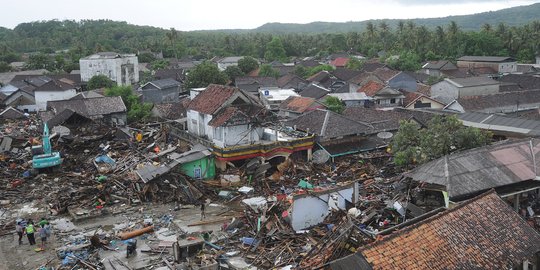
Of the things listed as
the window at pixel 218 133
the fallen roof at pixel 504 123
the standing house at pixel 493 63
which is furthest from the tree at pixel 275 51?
the window at pixel 218 133

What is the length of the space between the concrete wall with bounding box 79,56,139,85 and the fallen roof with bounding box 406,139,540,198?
5492 centimetres

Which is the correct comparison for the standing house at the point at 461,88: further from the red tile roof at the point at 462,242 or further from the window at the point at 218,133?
the red tile roof at the point at 462,242

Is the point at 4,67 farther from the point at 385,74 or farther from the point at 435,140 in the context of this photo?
the point at 435,140

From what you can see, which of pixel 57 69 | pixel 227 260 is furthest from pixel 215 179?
pixel 57 69

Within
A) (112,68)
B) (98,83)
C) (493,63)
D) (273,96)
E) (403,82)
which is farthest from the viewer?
(493,63)

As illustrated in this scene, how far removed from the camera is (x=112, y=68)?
216 ft

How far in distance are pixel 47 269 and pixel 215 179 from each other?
12.2 meters

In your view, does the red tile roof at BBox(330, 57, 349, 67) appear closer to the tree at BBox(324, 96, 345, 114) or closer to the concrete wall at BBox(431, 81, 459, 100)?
the concrete wall at BBox(431, 81, 459, 100)

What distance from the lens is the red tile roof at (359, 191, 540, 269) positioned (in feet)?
38.4

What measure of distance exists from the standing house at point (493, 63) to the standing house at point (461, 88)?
20.3m

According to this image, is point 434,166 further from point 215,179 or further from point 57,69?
point 57,69

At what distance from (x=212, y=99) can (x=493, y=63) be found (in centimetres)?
5448

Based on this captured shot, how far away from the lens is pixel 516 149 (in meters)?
20.9

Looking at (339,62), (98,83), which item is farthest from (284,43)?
(98,83)
